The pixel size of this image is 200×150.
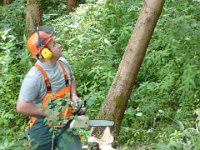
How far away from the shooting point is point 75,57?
26.8ft

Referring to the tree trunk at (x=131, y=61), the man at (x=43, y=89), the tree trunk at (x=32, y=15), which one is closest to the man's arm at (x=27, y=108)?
the man at (x=43, y=89)

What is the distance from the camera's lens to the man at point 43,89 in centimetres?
382

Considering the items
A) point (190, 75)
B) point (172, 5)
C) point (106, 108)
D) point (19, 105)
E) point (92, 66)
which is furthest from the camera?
point (172, 5)

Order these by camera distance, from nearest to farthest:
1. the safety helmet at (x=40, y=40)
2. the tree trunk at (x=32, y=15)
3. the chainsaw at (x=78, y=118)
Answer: the chainsaw at (x=78, y=118)
the safety helmet at (x=40, y=40)
the tree trunk at (x=32, y=15)

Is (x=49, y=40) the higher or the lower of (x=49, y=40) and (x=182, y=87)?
the higher

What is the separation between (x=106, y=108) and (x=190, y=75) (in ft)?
5.01

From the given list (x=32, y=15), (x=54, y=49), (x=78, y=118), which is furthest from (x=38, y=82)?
(x=32, y=15)

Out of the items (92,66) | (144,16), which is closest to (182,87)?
(144,16)

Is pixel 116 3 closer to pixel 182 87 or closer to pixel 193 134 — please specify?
pixel 182 87

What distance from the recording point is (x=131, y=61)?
4797 mm

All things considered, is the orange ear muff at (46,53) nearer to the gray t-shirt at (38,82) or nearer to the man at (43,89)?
the man at (43,89)

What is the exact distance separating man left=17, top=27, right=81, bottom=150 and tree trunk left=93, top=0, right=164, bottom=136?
36.1 inches

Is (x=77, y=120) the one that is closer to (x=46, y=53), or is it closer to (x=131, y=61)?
(x=46, y=53)

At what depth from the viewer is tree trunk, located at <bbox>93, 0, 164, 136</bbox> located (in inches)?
186
